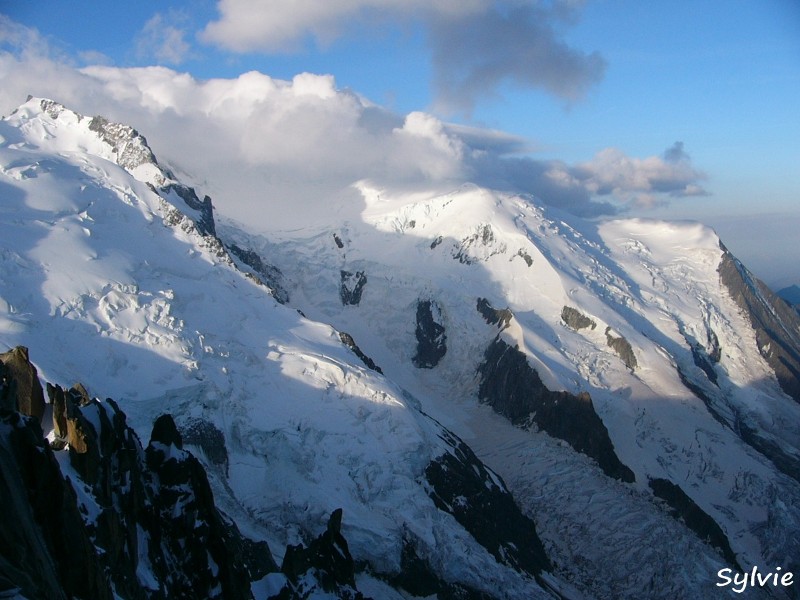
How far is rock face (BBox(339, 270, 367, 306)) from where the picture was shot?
166 m

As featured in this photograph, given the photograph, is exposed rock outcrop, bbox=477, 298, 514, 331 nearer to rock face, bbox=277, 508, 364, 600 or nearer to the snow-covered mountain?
the snow-covered mountain

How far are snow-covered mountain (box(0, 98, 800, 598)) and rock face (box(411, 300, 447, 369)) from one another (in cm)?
50

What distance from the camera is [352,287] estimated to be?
169 meters

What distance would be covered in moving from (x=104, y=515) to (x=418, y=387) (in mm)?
113663

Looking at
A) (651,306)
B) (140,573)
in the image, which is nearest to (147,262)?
(140,573)

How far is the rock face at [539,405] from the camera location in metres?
116

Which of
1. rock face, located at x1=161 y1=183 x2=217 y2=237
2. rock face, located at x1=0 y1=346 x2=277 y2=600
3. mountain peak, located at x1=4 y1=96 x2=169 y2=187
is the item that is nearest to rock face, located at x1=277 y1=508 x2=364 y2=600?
rock face, located at x1=0 y1=346 x2=277 y2=600

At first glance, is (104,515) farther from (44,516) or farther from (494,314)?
(494,314)

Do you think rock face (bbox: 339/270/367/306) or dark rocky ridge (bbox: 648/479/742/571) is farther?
rock face (bbox: 339/270/367/306)

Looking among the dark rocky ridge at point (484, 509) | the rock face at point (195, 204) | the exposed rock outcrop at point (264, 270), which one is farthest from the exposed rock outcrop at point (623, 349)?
the rock face at point (195, 204)

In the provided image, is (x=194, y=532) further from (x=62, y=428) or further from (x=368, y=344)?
(x=368, y=344)

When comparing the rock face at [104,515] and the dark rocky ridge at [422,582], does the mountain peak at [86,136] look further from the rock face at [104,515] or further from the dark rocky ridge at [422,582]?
the rock face at [104,515]

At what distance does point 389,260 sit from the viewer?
180 meters

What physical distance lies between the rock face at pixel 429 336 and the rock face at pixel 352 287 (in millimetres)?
17480
